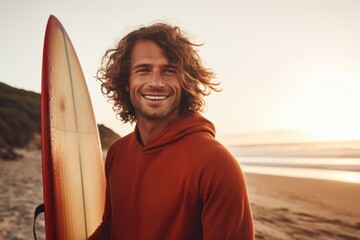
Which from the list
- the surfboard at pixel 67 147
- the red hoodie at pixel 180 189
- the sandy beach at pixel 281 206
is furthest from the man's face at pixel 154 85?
the sandy beach at pixel 281 206

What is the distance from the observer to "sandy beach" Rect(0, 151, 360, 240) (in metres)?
4.82

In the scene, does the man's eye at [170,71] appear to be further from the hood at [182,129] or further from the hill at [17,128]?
the hill at [17,128]

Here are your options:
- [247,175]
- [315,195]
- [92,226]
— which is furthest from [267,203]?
[92,226]

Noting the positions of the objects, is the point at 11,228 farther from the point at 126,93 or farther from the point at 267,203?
the point at 267,203

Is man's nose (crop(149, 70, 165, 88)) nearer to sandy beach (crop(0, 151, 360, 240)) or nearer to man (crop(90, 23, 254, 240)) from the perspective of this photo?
man (crop(90, 23, 254, 240))

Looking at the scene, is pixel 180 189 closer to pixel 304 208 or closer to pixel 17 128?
pixel 304 208

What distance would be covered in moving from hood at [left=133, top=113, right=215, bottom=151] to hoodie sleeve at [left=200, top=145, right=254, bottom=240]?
299mm

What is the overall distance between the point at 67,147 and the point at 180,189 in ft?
3.29

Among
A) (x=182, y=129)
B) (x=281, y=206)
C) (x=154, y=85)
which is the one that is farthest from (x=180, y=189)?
(x=281, y=206)

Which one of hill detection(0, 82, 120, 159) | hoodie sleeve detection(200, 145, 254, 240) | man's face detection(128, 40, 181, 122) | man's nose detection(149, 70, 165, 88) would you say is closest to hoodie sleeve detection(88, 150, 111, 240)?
man's face detection(128, 40, 181, 122)

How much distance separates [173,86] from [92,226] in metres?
1.21

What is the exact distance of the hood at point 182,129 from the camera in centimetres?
166

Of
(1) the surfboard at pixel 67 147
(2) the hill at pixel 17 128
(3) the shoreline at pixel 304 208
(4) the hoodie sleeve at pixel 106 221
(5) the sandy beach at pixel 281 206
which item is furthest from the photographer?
(2) the hill at pixel 17 128

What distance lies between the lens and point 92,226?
2316 millimetres
